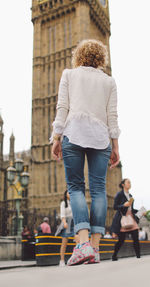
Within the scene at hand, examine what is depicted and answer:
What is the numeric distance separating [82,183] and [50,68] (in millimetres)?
31866

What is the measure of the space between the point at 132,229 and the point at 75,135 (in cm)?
293

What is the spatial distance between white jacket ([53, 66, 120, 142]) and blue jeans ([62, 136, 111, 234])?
18cm

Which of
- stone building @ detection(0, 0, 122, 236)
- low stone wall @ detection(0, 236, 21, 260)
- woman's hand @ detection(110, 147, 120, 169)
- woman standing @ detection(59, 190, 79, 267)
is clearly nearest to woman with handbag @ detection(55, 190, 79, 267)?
woman standing @ detection(59, 190, 79, 267)

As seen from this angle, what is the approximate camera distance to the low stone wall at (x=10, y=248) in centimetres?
887

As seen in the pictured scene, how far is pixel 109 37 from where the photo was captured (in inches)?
1528

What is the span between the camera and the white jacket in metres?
2.47

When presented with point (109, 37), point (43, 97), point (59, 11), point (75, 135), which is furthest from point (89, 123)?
point (109, 37)

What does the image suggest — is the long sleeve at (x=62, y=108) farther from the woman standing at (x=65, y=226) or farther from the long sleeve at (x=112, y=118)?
the woman standing at (x=65, y=226)

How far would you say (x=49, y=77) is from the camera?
32938mm

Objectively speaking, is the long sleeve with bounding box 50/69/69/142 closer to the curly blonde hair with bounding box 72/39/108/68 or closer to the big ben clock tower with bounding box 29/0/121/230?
the curly blonde hair with bounding box 72/39/108/68

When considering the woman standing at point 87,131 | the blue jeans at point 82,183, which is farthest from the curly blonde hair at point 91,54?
the blue jeans at point 82,183

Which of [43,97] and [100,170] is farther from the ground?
[43,97]

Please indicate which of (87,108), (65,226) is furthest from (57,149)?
(65,226)

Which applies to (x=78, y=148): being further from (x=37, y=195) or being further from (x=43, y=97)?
(x=43, y=97)
